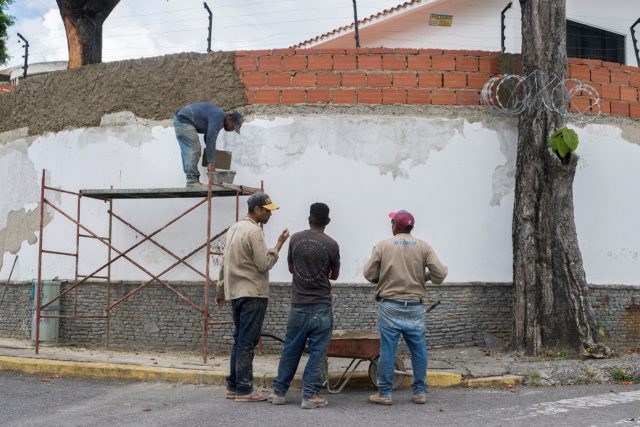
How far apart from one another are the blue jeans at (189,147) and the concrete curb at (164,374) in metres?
2.70

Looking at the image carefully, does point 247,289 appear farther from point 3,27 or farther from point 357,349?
point 3,27

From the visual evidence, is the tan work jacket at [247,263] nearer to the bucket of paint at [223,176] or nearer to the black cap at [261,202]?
the black cap at [261,202]

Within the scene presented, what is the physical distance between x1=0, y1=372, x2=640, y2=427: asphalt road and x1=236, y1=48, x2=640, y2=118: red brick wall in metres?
4.30

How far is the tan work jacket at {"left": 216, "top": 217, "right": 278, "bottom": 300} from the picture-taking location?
7.79 m

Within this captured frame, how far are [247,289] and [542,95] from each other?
200 inches

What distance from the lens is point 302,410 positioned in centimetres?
737

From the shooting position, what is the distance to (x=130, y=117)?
11781mm

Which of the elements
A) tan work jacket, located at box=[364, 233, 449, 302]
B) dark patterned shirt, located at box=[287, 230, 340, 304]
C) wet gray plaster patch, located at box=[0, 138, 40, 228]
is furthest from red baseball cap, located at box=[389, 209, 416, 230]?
wet gray plaster patch, located at box=[0, 138, 40, 228]

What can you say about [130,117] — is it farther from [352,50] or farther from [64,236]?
[352,50]

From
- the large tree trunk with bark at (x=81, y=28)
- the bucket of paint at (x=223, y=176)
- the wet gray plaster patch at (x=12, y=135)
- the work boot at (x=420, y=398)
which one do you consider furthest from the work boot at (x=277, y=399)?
the large tree trunk with bark at (x=81, y=28)

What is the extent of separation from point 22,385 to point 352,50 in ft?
20.0

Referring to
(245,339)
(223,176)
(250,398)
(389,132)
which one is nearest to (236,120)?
(223,176)

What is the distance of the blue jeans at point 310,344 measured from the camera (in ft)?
24.6

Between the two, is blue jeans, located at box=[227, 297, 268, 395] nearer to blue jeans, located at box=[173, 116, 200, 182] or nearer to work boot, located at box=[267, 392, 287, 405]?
work boot, located at box=[267, 392, 287, 405]
